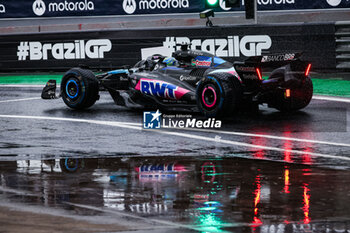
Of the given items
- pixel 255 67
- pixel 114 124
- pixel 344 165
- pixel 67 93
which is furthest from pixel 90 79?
pixel 344 165

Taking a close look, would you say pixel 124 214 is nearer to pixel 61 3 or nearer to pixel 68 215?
pixel 68 215

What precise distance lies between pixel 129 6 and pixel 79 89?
10950 millimetres

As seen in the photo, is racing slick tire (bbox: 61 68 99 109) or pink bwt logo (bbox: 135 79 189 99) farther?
racing slick tire (bbox: 61 68 99 109)

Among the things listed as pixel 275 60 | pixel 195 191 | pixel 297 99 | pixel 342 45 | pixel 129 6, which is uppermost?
pixel 129 6

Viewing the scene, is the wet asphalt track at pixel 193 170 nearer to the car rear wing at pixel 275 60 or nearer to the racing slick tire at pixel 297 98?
the racing slick tire at pixel 297 98

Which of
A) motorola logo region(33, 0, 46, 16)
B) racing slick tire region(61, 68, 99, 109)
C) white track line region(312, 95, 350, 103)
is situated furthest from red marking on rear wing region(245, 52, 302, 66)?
motorola logo region(33, 0, 46, 16)

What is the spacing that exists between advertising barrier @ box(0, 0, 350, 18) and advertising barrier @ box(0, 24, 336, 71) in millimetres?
4802

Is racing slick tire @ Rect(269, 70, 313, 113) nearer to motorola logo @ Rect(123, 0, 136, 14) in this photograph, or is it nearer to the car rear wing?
the car rear wing

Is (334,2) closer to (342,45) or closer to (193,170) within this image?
(342,45)

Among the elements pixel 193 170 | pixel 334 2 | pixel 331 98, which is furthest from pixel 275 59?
pixel 334 2

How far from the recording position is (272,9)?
2280 centimetres

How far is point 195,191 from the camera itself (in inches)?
282

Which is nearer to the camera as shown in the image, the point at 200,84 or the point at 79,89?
the point at 200,84

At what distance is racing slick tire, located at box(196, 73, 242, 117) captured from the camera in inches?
470
